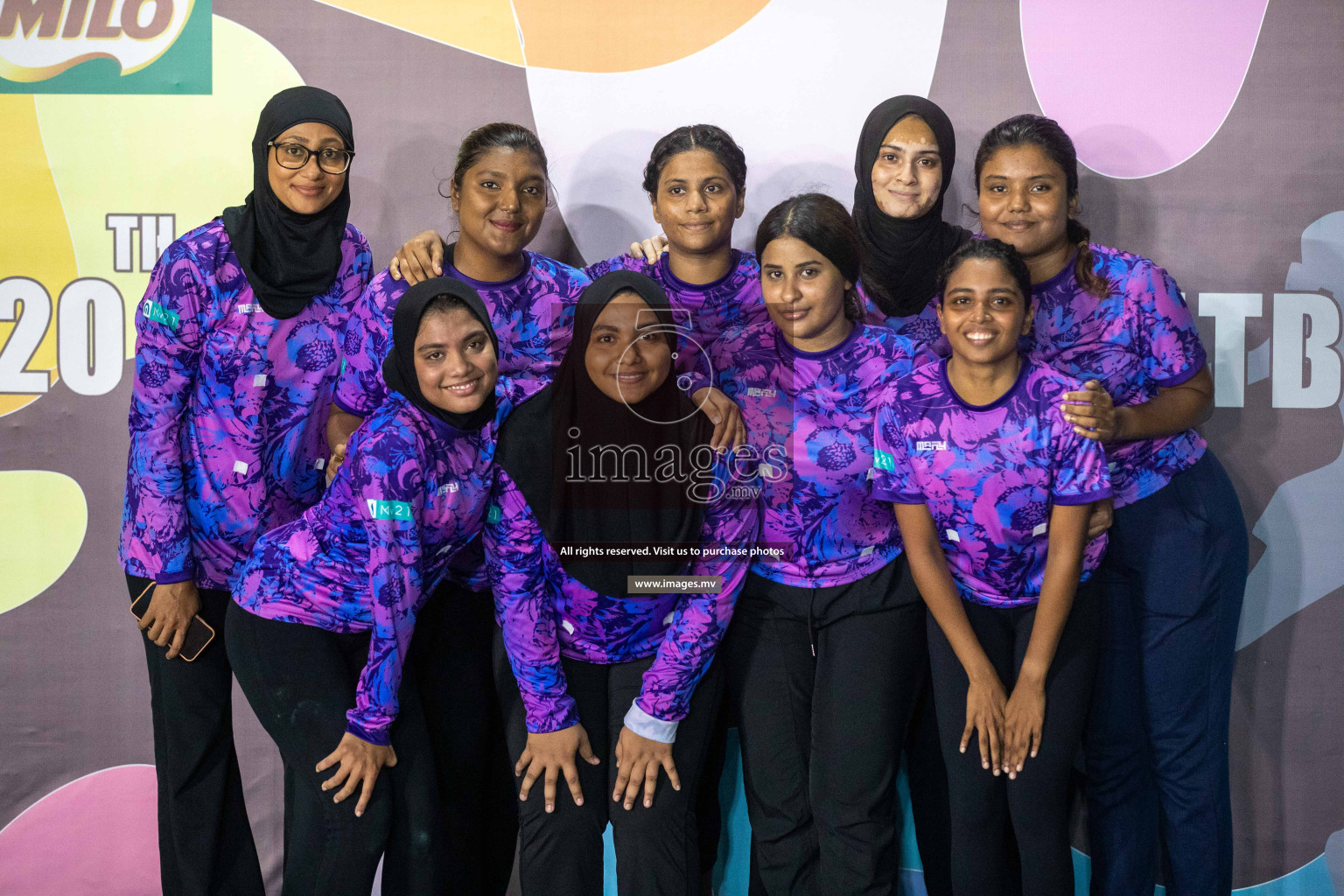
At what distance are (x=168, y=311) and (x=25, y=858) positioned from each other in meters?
1.88

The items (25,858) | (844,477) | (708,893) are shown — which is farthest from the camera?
(25,858)

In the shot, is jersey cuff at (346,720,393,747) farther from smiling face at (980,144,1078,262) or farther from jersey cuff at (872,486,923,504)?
smiling face at (980,144,1078,262)

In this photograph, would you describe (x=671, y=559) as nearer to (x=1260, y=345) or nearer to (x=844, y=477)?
(x=844, y=477)

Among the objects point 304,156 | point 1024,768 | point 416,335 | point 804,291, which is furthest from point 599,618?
point 304,156

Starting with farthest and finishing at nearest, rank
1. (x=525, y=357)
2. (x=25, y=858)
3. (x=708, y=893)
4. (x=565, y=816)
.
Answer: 1. (x=25, y=858)
2. (x=708, y=893)
3. (x=525, y=357)
4. (x=565, y=816)

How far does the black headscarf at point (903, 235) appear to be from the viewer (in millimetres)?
2244

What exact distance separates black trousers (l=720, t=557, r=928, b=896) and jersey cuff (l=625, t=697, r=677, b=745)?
23cm

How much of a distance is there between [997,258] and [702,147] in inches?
30.0

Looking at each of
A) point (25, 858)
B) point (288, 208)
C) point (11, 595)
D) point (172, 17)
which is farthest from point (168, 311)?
point (25, 858)

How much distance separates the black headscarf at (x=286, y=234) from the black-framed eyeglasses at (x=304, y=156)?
0.03 metres

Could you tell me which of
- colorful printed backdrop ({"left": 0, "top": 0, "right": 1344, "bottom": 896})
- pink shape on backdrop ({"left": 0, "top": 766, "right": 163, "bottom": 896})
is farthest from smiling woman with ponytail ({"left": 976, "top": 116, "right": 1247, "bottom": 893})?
pink shape on backdrop ({"left": 0, "top": 766, "right": 163, "bottom": 896})

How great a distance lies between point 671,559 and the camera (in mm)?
2061

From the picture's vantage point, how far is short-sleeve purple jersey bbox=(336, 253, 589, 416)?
2.21 m

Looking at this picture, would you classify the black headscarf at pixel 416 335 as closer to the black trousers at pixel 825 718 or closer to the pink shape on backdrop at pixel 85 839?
the black trousers at pixel 825 718
